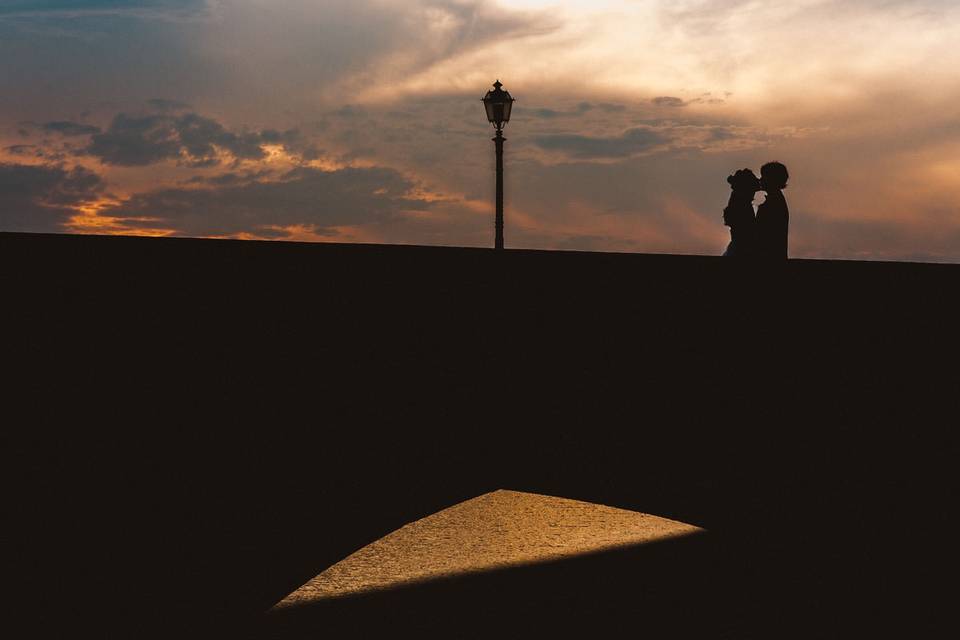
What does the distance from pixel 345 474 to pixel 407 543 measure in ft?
32.8

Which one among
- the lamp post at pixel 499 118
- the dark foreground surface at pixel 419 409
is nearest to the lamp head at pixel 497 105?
the lamp post at pixel 499 118

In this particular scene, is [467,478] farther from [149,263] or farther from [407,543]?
[407,543]

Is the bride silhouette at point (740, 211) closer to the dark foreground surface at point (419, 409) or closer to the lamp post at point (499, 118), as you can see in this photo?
the dark foreground surface at point (419, 409)

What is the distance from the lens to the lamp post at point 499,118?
14672 millimetres

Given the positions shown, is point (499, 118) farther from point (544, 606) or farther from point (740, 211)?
point (740, 211)

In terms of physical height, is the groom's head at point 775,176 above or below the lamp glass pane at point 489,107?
below

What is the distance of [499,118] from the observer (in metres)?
14.9

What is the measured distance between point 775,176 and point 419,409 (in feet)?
9.22

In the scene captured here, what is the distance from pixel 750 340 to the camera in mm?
5262

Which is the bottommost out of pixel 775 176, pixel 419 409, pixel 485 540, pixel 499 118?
pixel 485 540

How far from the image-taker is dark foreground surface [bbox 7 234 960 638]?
13.5 feet

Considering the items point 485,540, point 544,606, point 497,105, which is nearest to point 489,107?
point 497,105

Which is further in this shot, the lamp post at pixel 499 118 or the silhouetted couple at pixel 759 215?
the lamp post at pixel 499 118

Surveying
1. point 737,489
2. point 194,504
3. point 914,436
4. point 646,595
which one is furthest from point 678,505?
point 646,595
